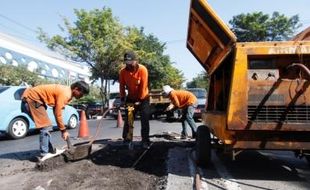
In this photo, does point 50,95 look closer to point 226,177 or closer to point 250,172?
point 226,177

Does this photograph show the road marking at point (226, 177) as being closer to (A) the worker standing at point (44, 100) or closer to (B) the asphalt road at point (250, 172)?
(B) the asphalt road at point (250, 172)

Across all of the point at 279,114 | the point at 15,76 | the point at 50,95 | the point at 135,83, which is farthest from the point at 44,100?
the point at 15,76

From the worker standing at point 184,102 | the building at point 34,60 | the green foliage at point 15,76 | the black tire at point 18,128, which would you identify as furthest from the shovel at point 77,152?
the building at point 34,60

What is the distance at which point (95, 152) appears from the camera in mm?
7824

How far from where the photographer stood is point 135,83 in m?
8.23

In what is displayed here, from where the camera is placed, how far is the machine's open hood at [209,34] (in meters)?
6.07

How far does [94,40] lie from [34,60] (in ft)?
66.1

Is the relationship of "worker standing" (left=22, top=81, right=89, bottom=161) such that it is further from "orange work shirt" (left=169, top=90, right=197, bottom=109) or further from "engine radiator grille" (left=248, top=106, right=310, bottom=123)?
"orange work shirt" (left=169, top=90, right=197, bottom=109)

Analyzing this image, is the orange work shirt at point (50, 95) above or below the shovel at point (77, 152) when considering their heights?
above

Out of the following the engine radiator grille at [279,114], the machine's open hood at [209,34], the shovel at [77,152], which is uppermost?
the machine's open hood at [209,34]

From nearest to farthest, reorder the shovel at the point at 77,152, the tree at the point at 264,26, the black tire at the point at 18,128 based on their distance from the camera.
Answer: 1. the shovel at the point at 77,152
2. the black tire at the point at 18,128
3. the tree at the point at 264,26

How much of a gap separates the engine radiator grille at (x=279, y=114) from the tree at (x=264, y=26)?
35.9m

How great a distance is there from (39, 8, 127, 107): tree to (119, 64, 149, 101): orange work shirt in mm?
23683

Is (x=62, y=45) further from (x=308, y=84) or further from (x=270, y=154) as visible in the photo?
(x=308, y=84)
